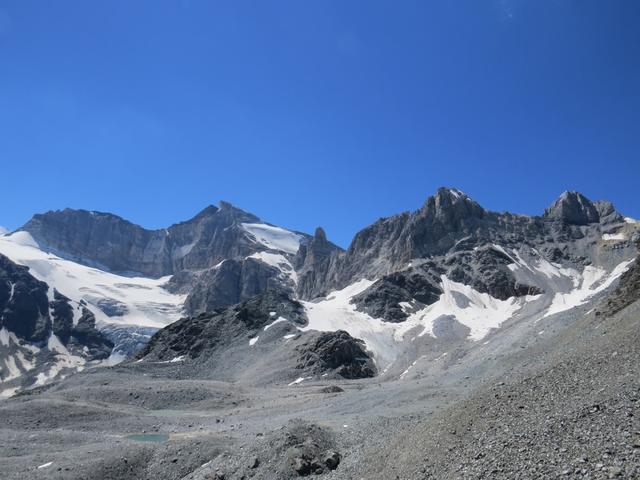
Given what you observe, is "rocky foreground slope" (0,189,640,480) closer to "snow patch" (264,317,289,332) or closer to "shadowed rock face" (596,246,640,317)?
"shadowed rock face" (596,246,640,317)

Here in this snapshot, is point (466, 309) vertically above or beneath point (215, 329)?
above

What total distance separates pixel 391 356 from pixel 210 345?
147ft

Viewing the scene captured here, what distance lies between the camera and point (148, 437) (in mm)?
61844

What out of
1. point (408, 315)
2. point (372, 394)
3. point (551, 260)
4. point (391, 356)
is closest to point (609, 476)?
point (372, 394)

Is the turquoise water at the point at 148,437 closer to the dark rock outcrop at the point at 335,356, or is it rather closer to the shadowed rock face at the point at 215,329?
the dark rock outcrop at the point at 335,356

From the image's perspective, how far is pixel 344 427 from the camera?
143 feet

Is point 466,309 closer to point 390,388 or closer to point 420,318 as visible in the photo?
point 420,318

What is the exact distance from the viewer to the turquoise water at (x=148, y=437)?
197 ft

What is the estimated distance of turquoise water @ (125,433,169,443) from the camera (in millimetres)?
59947

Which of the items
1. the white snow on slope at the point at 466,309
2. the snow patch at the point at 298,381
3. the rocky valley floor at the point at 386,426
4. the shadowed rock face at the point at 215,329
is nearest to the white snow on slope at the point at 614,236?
the white snow on slope at the point at 466,309

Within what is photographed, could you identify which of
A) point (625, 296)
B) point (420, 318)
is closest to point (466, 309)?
point (420, 318)

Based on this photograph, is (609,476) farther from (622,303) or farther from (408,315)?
(408,315)

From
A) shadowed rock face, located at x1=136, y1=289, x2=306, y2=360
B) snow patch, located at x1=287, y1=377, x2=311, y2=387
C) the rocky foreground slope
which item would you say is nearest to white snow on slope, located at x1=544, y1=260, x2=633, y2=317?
the rocky foreground slope

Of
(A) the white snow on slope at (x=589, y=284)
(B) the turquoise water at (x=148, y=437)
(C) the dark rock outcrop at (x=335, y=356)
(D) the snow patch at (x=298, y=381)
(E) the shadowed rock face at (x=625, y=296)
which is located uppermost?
(A) the white snow on slope at (x=589, y=284)
